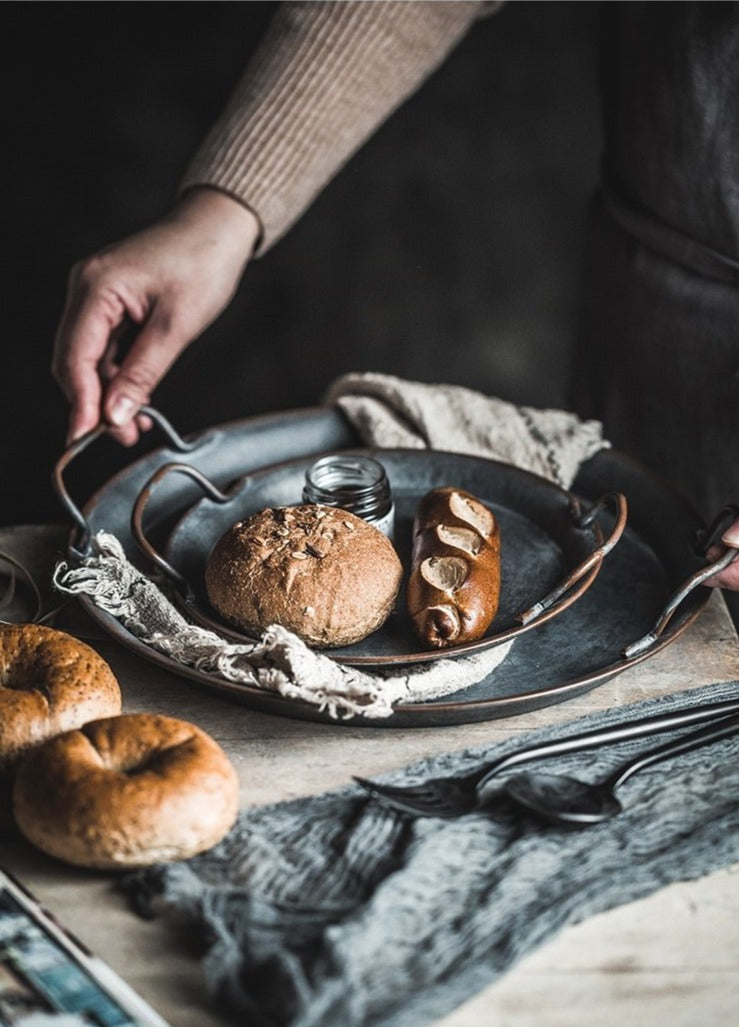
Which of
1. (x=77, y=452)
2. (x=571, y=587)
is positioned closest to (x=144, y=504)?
(x=77, y=452)

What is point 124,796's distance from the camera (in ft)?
2.51

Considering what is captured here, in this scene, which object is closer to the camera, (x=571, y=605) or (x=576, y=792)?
(x=576, y=792)

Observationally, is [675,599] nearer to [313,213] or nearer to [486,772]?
[486,772]

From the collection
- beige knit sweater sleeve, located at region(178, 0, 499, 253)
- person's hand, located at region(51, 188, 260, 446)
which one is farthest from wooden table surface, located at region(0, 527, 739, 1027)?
beige knit sweater sleeve, located at region(178, 0, 499, 253)

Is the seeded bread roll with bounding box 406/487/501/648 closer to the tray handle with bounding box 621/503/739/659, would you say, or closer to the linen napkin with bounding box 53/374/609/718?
the linen napkin with bounding box 53/374/609/718

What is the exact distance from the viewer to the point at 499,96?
300 cm

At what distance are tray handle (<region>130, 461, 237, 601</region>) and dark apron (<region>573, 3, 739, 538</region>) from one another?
616 mm

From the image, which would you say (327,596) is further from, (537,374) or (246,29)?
(537,374)

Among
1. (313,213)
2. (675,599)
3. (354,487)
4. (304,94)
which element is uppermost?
(304,94)

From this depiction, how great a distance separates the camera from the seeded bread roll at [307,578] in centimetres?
103

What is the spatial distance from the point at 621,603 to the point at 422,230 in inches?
83.6

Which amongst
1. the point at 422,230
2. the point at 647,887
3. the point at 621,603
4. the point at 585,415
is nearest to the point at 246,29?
the point at 422,230

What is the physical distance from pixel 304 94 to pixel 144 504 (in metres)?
0.65

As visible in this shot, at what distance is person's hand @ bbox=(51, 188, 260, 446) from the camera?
137 centimetres
